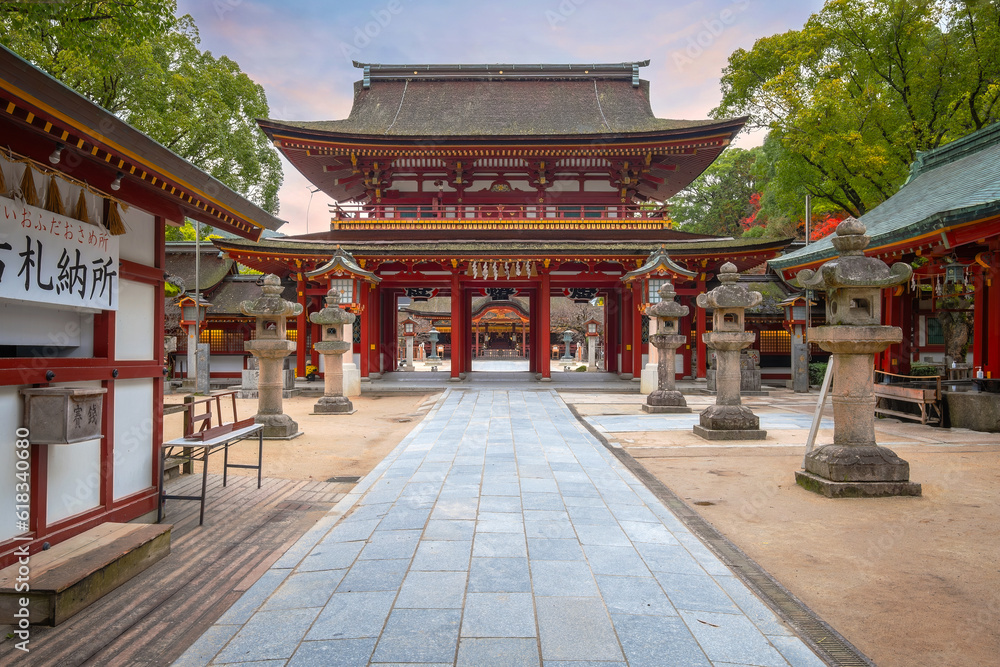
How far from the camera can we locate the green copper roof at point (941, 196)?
28.6 feet

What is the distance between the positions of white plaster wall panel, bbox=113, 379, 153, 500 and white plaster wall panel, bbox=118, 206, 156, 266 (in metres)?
1.15

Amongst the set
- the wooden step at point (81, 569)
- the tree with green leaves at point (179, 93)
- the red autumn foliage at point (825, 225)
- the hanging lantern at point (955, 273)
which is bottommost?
the wooden step at point (81, 569)

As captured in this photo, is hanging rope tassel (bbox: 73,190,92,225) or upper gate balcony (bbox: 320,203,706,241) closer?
hanging rope tassel (bbox: 73,190,92,225)

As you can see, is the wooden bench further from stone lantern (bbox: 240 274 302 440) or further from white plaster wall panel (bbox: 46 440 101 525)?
white plaster wall panel (bbox: 46 440 101 525)

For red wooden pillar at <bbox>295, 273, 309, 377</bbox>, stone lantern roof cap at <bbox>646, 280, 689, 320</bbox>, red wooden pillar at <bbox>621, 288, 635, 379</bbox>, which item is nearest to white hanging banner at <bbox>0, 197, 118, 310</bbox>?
stone lantern roof cap at <bbox>646, 280, 689, 320</bbox>

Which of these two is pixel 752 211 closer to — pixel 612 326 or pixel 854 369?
pixel 612 326

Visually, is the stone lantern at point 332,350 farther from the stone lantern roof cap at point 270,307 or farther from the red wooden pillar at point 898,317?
the red wooden pillar at point 898,317

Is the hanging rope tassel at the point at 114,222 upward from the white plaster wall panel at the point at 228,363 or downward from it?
upward

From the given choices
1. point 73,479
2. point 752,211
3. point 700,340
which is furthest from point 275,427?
point 752,211

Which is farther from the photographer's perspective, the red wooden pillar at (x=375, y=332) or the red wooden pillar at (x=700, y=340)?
the red wooden pillar at (x=375, y=332)

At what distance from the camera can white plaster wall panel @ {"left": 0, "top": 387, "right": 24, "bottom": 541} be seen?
347 cm

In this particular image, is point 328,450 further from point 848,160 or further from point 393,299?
point 848,160

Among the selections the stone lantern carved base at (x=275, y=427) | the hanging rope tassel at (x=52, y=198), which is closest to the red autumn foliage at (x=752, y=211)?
the stone lantern carved base at (x=275, y=427)

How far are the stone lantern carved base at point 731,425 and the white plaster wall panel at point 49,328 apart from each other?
27.3 feet
